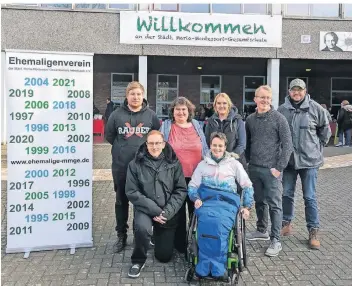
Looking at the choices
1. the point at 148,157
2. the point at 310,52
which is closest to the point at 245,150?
the point at 148,157

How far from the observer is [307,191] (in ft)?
15.9

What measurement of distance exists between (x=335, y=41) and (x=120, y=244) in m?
13.2

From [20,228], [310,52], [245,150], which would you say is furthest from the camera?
[310,52]

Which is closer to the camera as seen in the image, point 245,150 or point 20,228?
point 20,228

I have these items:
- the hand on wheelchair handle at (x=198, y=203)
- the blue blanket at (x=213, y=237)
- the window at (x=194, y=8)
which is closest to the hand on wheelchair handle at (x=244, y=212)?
the blue blanket at (x=213, y=237)

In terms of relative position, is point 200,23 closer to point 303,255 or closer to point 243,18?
point 243,18

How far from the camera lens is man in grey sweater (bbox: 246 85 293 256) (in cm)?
453

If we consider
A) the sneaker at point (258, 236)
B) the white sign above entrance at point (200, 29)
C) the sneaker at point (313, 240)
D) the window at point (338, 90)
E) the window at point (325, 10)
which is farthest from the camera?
the window at point (338, 90)

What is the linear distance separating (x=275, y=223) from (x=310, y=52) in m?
11.8

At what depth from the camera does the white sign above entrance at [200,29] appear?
1392 centimetres

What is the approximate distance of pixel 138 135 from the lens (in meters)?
4.48

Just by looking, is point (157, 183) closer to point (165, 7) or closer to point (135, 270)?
point (135, 270)

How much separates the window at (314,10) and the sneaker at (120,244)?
41.5 feet

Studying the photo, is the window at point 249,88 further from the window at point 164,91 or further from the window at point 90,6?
the window at point 90,6
